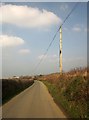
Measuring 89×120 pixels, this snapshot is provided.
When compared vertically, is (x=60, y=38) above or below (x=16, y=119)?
above

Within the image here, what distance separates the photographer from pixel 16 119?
11055mm

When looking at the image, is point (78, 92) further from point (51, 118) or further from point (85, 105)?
point (51, 118)

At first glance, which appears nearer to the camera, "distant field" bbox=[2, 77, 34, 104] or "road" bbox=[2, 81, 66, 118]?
"road" bbox=[2, 81, 66, 118]

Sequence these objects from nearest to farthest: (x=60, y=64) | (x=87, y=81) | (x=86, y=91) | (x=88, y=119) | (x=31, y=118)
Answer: (x=88, y=119) < (x=31, y=118) < (x=86, y=91) < (x=87, y=81) < (x=60, y=64)

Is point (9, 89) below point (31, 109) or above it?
below

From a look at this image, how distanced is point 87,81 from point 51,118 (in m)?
3.93

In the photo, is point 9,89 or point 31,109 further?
point 9,89

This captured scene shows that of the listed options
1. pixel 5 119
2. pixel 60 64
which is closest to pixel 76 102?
pixel 5 119

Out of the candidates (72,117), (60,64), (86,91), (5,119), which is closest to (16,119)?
(5,119)

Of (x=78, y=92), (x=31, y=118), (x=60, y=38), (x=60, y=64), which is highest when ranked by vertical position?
(x=60, y=38)

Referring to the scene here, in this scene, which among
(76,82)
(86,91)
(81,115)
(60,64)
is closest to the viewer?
(81,115)

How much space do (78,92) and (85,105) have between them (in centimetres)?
249

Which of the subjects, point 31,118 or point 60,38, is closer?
point 31,118

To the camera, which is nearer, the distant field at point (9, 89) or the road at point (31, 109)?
the road at point (31, 109)
